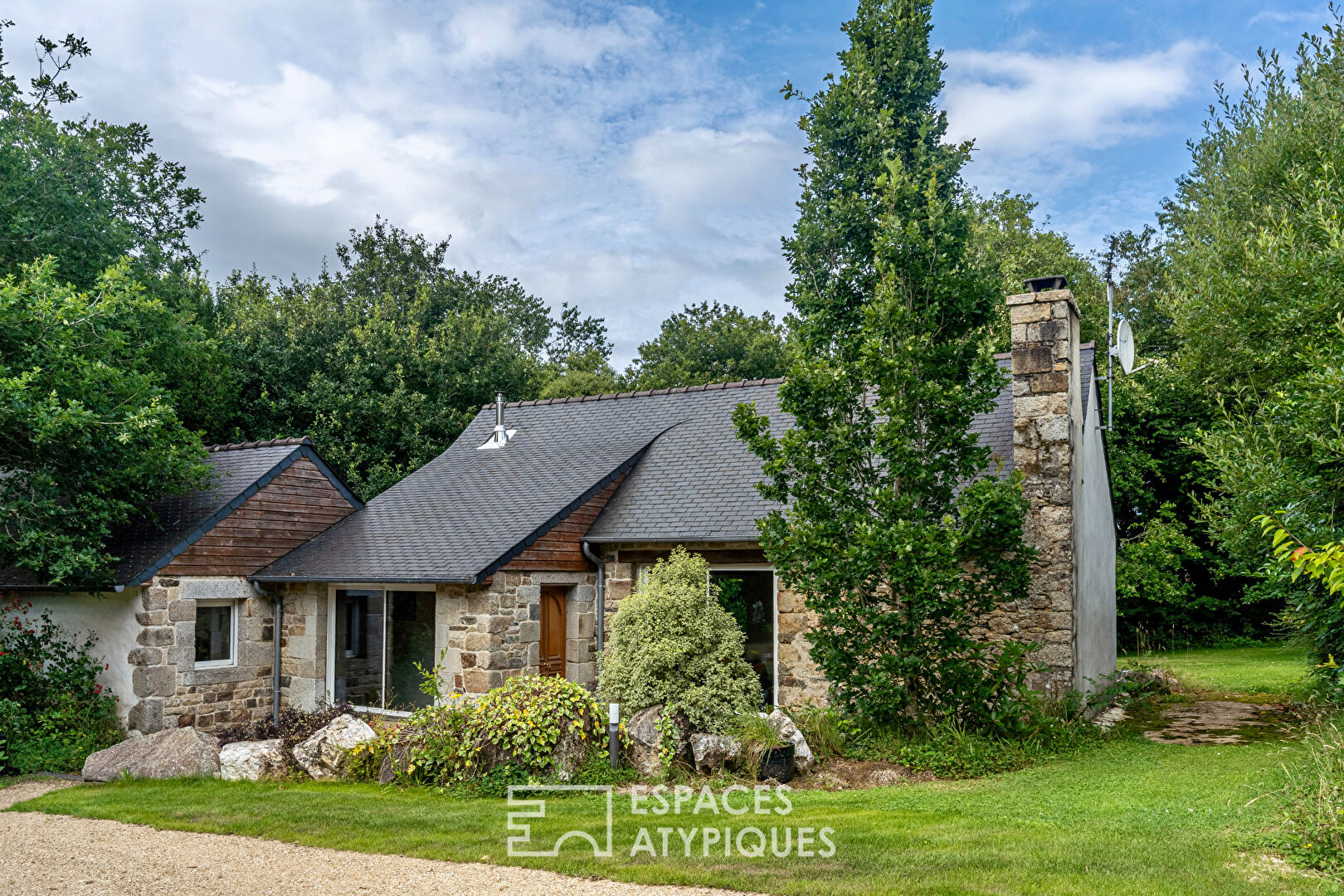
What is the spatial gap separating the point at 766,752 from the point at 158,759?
6.55 m

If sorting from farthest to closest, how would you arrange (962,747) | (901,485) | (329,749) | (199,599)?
(199,599) → (901,485) → (329,749) → (962,747)

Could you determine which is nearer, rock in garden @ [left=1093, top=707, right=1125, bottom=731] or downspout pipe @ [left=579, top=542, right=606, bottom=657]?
rock in garden @ [left=1093, top=707, right=1125, bottom=731]

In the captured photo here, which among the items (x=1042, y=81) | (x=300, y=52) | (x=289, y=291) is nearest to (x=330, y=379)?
(x=289, y=291)

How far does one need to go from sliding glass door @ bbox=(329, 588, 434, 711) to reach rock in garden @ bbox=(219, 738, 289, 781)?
2.29 meters

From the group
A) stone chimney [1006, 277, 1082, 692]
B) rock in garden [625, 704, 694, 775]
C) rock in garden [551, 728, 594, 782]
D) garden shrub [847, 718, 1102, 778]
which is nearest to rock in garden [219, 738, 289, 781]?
rock in garden [551, 728, 594, 782]

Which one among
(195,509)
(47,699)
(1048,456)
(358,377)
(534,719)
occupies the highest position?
(358,377)

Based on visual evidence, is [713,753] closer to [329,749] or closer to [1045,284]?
[329,749]

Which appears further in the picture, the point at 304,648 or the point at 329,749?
the point at 304,648

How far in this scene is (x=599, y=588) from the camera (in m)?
12.5

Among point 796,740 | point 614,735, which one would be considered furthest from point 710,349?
point 614,735

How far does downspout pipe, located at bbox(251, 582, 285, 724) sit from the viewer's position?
1295 centimetres

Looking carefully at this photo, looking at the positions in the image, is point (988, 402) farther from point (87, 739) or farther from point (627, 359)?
point (627, 359)

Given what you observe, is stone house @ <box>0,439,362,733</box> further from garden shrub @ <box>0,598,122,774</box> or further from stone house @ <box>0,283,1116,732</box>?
garden shrub @ <box>0,598,122,774</box>

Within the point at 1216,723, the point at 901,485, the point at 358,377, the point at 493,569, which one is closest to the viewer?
the point at 901,485
